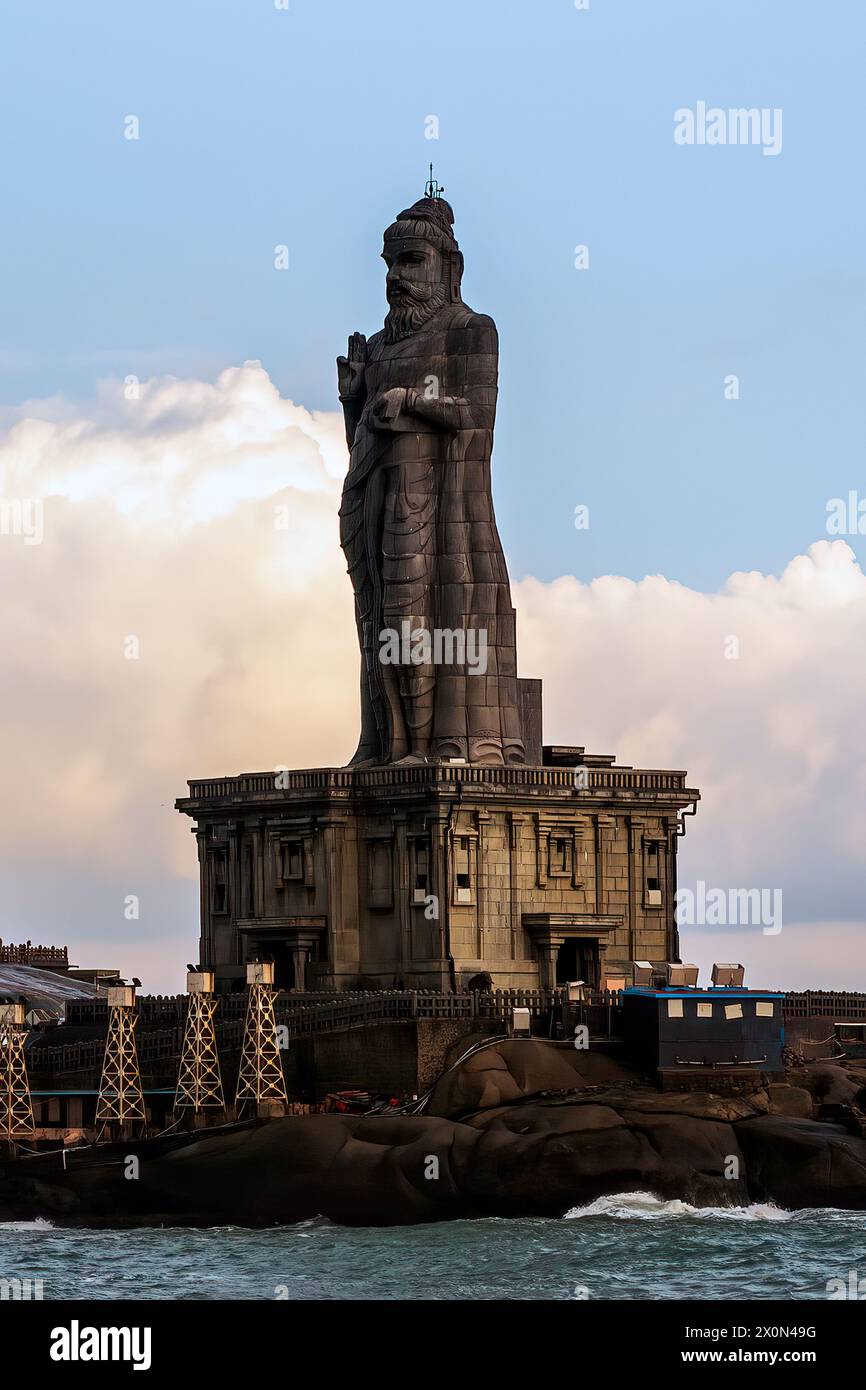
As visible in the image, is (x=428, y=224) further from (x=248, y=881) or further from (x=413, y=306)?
(x=248, y=881)

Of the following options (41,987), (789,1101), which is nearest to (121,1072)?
(789,1101)

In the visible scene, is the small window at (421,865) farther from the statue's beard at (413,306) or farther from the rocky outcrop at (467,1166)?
the statue's beard at (413,306)

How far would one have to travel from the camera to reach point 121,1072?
A: 8144 cm

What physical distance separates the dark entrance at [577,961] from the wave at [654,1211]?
17087mm

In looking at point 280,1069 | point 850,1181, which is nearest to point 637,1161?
point 850,1181

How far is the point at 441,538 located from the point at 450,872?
10.2 m

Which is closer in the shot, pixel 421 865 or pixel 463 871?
pixel 463 871

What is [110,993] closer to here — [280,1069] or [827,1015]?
[280,1069]

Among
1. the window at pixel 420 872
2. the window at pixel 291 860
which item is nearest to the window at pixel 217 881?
the window at pixel 291 860

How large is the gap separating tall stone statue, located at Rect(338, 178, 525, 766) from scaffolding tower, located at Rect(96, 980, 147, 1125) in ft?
41.0

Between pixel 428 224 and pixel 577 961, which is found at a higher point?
pixel 428 224

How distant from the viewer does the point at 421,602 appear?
92250 mm

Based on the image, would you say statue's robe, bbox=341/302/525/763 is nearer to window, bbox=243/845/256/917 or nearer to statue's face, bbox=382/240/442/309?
statue's face, bbox=382/240/442/309

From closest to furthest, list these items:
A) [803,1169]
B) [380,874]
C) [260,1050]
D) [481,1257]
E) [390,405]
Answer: [481,1257] → [803,1169] → [260,1050] → [380,874] → [390,405]
